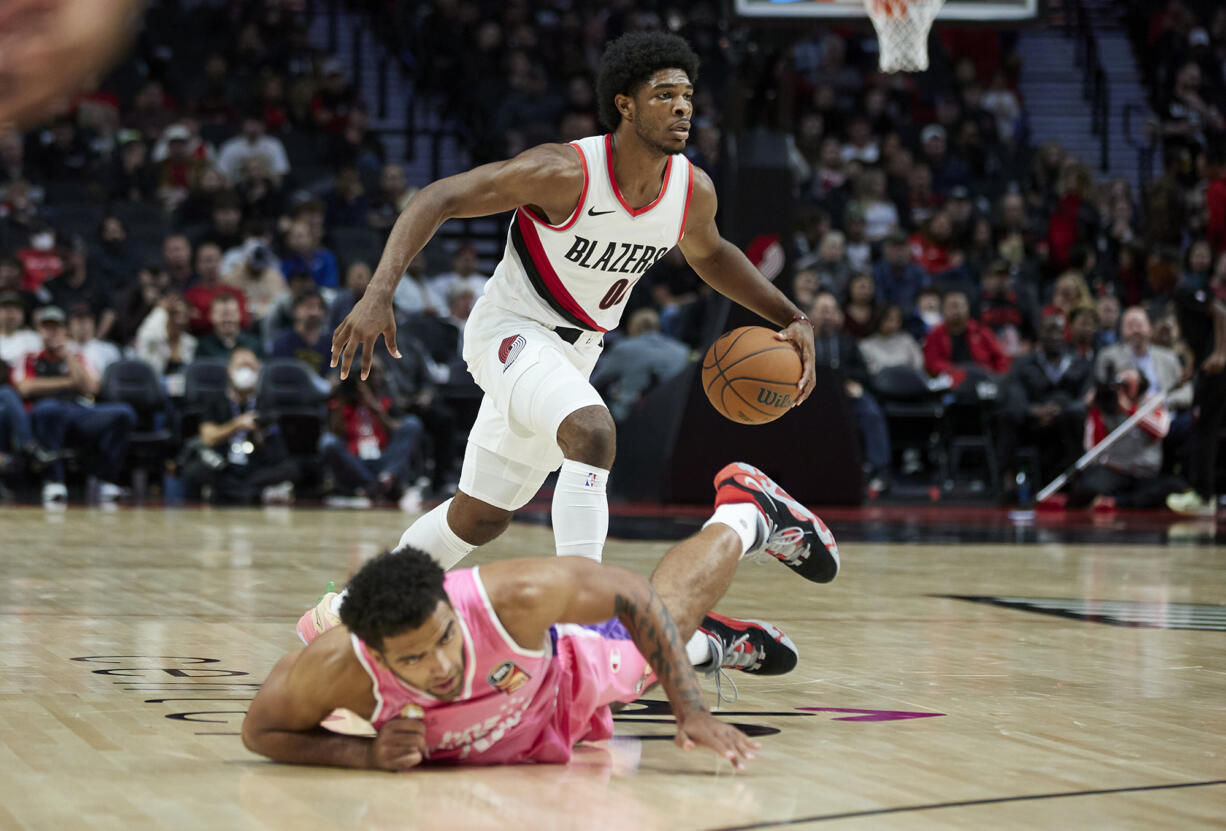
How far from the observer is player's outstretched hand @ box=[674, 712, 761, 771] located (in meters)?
3.46

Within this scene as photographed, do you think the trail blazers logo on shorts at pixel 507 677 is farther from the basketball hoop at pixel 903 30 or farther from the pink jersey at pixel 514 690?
the basketball hoop at pixel 903 30

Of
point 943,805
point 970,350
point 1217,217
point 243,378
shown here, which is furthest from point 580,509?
point 1217,217

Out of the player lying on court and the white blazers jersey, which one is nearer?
the player lying on court

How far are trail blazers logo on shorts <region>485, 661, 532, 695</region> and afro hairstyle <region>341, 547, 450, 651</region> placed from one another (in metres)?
0.24

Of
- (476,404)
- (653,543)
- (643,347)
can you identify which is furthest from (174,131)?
(653,543)

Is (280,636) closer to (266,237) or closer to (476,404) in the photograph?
(476,404)

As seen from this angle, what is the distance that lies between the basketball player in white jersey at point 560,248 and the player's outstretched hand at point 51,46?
3149 mm

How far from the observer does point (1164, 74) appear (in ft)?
66.5

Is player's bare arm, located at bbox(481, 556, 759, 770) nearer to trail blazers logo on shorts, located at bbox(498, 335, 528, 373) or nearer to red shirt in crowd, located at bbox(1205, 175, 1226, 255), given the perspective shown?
A: trail blazers logo on shorts, located at bbox(498, 335, 528, 373)

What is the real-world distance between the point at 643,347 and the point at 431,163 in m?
6.41

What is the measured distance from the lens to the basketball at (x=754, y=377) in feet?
16.8

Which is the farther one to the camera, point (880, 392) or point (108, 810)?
point (880, 392)

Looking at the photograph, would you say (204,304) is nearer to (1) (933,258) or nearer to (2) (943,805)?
(1) (933,258)

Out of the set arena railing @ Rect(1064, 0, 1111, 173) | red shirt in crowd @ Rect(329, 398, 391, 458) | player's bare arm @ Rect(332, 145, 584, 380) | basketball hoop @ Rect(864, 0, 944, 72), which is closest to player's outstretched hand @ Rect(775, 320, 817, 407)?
player's bare arm @ Rect(332, 145, 584, 380)
